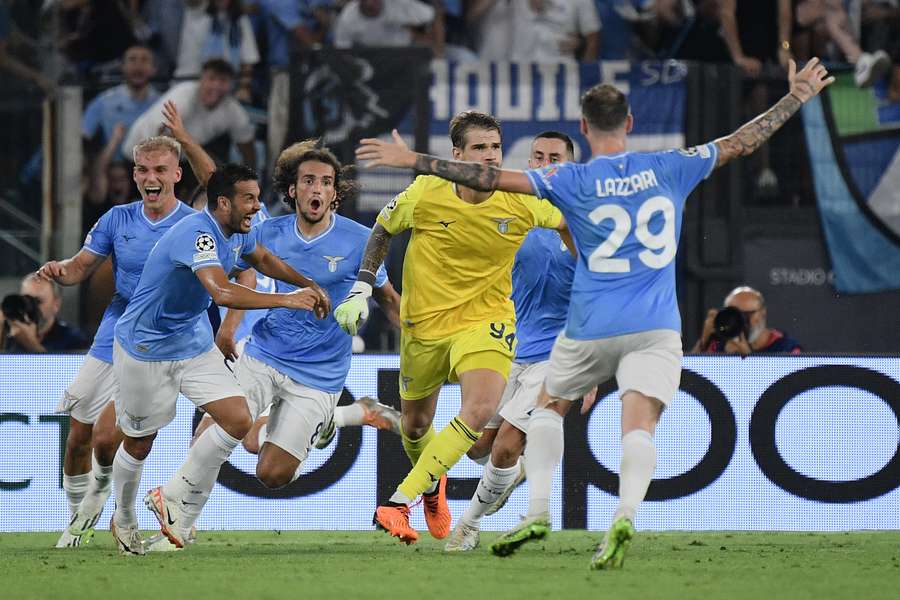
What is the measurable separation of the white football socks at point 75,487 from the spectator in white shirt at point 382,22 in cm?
565

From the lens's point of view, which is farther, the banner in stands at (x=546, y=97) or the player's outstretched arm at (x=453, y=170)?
the banner in stands at (x=546, y=97)

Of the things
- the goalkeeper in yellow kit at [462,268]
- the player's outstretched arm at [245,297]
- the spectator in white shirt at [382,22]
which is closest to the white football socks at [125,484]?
the player's outstretched arm at [245,297]

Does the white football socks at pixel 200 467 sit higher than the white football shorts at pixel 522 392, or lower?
lower

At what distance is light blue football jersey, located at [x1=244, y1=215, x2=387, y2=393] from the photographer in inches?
339

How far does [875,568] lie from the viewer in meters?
7.29

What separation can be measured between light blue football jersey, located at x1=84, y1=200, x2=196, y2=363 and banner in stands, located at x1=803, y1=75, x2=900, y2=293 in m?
5.89

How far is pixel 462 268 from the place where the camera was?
8.15m

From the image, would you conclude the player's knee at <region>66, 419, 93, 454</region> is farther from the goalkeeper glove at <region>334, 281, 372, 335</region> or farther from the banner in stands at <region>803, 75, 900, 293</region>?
the banner in stands at <region>803, 75, 900, 293</region>

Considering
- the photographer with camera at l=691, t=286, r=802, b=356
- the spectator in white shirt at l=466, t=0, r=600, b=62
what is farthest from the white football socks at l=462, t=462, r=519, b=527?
the spectator in white shirt at l=466, t=0, r=600, b=62

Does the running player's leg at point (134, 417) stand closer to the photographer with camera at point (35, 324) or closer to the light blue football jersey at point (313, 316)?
the light blue football jersey at point (313, 316)

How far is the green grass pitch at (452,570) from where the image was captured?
616 cm

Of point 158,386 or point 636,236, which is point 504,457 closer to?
point 158,386

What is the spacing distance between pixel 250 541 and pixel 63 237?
4400 mm

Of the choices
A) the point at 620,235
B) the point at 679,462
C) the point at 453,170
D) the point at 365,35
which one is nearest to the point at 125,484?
the point at 453,170
